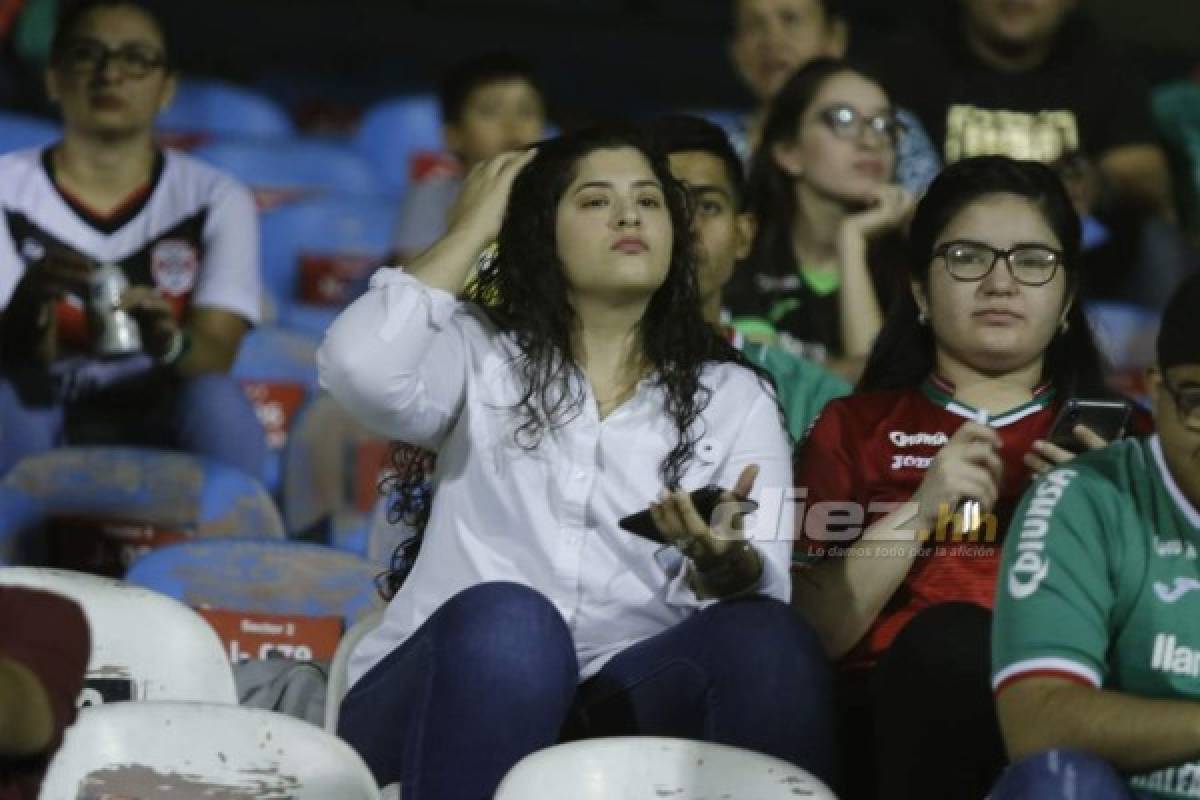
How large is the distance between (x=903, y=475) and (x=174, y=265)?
1.87m

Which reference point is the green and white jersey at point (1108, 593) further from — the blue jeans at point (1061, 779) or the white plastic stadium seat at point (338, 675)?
the white plastic stadium seat at point (338, 675)

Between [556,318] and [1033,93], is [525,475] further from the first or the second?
[1033,93]

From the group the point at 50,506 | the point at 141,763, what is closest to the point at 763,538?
the point at 141,763

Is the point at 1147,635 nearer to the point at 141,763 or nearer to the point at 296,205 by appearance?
the point at 141,763

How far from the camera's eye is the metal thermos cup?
463 cm


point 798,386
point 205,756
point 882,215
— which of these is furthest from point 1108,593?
point 882,215

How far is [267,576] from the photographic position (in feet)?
13.4

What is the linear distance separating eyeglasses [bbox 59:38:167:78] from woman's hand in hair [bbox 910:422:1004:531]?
2216mm

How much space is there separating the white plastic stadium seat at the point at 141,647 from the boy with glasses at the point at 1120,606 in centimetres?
105

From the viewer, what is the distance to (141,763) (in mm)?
2957

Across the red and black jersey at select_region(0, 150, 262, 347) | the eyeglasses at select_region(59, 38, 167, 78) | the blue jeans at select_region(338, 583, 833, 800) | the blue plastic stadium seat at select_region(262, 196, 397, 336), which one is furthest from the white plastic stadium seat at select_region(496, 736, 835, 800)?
the blue plastic stadium seat at select_region(262, 196, 397, 336)

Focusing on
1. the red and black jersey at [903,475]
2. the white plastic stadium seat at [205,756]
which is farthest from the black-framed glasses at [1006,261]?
the white plastic stadium seat at [205,756]

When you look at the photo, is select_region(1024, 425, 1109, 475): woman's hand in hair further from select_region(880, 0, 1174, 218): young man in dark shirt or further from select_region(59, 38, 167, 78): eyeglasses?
select_region(59, 38, 167, 78): eyeglasses

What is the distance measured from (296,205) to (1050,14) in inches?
73.4
